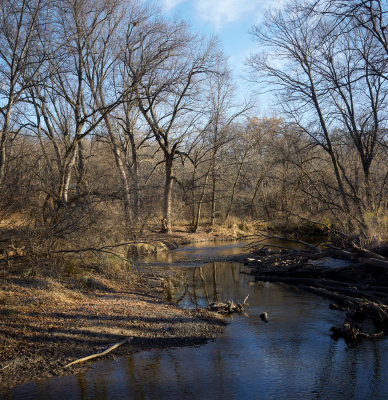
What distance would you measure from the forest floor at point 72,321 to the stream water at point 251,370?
396 millimetres

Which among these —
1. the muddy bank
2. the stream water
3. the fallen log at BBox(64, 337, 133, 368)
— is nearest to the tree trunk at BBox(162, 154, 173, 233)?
the muddy bank

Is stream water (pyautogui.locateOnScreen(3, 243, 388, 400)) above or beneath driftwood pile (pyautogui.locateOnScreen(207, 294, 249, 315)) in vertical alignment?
beneath

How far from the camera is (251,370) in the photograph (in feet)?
22.3

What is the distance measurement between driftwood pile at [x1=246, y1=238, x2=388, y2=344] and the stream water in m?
0.49

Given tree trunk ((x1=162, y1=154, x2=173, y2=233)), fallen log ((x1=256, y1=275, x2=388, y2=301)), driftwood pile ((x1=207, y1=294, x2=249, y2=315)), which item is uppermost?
tree trunk ((x1=162, y1=154, x2=173, y2=233))

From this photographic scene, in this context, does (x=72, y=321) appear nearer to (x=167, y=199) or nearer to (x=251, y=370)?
(x=251, y=370)

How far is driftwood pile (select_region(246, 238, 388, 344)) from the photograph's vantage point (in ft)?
30.1

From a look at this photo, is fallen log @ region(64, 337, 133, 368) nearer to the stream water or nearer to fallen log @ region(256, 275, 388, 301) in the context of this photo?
the stream water

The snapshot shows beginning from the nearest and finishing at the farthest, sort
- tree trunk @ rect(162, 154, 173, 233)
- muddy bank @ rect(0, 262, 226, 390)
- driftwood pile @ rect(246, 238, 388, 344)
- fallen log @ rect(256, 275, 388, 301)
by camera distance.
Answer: muddy bank @ rect(0, 262, 226, 390)
driftwood pile @ rect(246, 238, 388, 344)
fallen log @ rect(256, 275, 388, 301)
tree trunk @ rect(162, 154, 173, 233)

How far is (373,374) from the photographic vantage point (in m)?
6.61

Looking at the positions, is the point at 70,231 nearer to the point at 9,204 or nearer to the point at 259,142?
the point at 9,204

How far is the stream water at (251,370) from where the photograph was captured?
5.99m

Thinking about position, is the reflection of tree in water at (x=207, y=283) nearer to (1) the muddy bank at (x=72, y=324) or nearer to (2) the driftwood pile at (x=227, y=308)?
(2) the driftwood pile at (x=227, y=308)

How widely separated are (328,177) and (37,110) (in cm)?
1691
